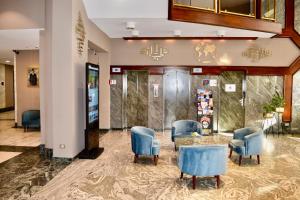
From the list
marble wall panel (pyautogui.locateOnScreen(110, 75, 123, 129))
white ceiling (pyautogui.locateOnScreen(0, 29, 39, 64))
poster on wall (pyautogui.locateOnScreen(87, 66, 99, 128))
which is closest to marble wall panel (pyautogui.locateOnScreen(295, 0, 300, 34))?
marble wall panel (pyautogui.locateOnScreen(110, 75, 123, 129))

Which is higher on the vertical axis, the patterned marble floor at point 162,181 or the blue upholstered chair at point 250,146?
the blue upholstered chair at point 250,146

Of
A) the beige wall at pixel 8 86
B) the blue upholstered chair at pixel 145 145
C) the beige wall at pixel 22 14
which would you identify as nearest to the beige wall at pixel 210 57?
the beige wall at pixel 22 14

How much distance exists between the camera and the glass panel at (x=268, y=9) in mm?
9153

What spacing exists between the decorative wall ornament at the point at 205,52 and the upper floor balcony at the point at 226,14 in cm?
221

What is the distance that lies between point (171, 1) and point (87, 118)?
3.64 m

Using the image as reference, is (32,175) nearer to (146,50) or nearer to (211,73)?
(146,50)

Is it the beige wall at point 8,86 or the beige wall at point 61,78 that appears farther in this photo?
the beige wall at point 8,86

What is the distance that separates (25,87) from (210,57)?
748cm

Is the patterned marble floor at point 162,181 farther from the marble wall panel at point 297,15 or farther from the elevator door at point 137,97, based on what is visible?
the marble wall panel at point 297,15

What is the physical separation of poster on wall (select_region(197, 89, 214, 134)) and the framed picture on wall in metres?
6.43

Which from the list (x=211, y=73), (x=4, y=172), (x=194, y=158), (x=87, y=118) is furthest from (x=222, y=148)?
(x=211, y=73)

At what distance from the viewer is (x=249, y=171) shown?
6000mm

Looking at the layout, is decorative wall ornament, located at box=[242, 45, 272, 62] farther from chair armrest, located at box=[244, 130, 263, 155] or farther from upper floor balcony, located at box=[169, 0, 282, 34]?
chair armrest, located at box=[244, 130, 263, 155]

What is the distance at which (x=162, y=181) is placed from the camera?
5320 millimetres
